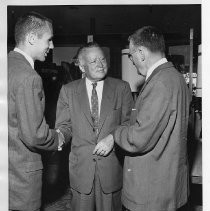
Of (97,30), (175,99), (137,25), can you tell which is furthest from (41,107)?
(97,30)

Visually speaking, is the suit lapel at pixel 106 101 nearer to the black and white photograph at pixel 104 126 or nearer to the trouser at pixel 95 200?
the black and white photograph at pixel 104 126

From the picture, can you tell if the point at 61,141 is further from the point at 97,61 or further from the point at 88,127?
the point at 97,61

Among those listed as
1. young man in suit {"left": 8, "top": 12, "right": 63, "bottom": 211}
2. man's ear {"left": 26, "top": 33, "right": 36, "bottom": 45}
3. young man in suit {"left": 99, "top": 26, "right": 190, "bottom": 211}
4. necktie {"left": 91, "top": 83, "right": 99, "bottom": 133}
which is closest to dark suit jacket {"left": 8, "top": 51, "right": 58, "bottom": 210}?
young man in suit {"left": 8, "top": 12, "right": 63, "bottom": 211}

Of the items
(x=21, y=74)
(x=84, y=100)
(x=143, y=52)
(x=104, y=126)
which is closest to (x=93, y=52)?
(x=84, y=100)

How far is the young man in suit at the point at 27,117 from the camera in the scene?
1536mm

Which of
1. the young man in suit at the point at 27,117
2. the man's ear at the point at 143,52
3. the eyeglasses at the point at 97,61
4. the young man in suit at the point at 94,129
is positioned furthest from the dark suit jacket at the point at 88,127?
the man's ear at the point at 143,52

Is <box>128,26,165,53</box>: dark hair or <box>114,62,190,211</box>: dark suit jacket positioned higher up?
<box>128,26,165,53</box>: dark hair

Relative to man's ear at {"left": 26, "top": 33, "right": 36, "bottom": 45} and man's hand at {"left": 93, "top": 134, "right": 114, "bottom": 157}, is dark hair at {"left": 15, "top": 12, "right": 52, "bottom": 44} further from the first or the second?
man's hand at {"left": 93, "top": 134, "right": 114, "bottom": 157}

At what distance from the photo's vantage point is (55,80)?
19.1 ft

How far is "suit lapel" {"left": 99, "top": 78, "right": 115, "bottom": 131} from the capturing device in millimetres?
2229

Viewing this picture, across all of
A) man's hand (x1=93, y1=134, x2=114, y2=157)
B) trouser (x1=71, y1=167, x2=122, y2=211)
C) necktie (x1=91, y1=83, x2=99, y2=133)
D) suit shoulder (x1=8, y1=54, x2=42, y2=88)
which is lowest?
trouser (x1=71, y1=167, x2=122, y2=211)

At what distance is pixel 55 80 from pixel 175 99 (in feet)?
14.8

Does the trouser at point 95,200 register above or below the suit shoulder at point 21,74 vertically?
below

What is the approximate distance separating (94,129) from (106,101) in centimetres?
24
